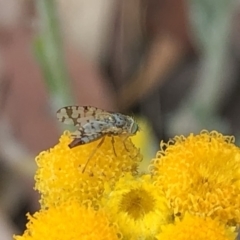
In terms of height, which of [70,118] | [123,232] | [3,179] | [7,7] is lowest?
[123,232]

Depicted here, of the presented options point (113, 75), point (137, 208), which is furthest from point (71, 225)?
point (113, 75)

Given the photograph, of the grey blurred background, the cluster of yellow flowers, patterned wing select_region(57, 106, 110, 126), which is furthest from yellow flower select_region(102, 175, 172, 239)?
the grey blurred background

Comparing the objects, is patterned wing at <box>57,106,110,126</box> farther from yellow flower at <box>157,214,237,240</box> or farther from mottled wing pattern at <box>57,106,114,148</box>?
yellow flower at <box>157,214,237,240</box>

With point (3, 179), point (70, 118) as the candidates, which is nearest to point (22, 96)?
point (3, 179)

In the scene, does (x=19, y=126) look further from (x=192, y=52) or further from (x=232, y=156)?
(x=232, y=156)

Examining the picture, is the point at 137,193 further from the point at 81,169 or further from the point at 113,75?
the point at 113,75

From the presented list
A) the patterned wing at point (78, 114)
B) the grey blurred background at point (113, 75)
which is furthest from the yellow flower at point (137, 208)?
the grey blurred background at point (113, 75)

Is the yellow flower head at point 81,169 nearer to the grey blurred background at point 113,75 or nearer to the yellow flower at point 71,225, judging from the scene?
the yellow flower at point 71,225
